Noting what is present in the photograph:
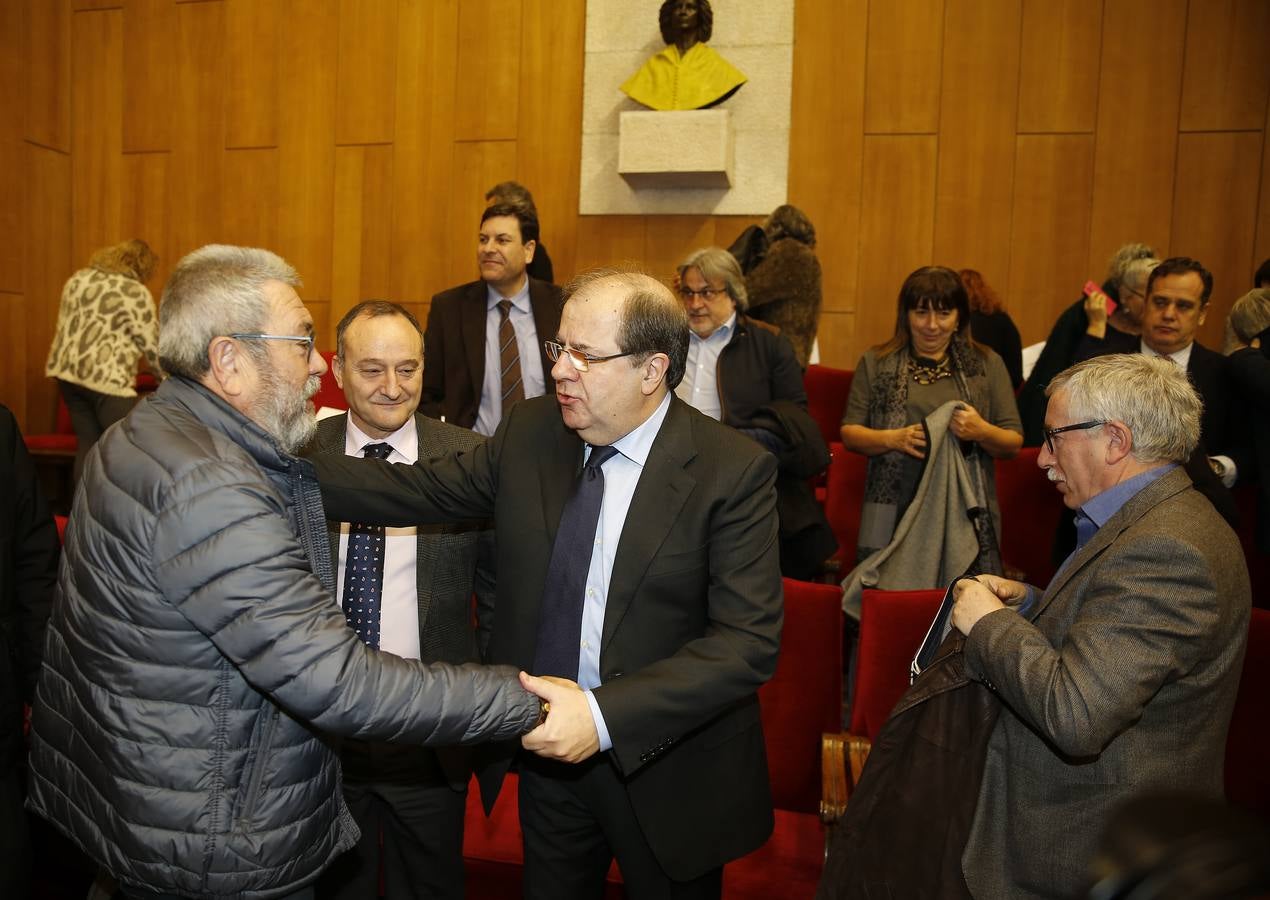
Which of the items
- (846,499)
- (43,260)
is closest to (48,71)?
(43,260)

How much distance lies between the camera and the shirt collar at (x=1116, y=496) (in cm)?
192

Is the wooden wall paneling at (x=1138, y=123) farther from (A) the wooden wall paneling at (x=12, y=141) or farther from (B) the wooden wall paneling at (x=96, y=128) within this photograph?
(A) the wooden wall paneling at (x=12, y=141)

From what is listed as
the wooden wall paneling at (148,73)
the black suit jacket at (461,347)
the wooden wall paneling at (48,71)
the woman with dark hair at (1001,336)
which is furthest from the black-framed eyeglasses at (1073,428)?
the wooden wall paneling at (48,71)

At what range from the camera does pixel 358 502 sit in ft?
6.66

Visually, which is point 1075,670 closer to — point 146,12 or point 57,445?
point 57,445

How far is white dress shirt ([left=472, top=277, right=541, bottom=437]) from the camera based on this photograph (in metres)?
4.08

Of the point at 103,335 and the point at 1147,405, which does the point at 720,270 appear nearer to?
the point at 1147,405

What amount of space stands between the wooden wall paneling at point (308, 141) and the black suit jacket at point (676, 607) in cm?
576

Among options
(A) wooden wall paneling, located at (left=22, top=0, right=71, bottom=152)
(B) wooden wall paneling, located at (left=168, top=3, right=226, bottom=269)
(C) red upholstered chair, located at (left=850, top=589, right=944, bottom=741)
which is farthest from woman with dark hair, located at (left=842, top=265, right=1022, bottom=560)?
(A) wooden wall paneling, located at (left=22, top=0, right=71, bottom=152)

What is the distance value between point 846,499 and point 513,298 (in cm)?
167

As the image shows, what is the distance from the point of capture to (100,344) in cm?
609

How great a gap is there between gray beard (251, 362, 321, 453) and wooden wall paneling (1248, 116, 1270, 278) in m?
6.09

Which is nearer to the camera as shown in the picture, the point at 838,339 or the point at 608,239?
the point at 838,339

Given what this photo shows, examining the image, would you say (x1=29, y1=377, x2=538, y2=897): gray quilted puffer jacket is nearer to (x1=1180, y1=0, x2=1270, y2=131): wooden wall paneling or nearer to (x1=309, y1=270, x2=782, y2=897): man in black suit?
(x1=309, y1=270, x2=782, y2=897): man in black suit
